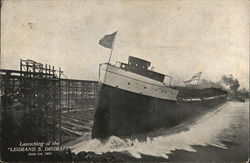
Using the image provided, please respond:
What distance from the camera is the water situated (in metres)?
2.45

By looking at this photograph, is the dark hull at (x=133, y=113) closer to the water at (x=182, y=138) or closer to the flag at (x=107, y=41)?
the water at (x=182, y=138)

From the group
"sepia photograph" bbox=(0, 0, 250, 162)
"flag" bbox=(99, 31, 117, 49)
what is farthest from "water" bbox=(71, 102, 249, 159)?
"flag" bbox=(99, 31, 117, 49)

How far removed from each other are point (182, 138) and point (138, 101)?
0.63 m

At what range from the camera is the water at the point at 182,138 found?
96.3 inches

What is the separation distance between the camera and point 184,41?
258 cm

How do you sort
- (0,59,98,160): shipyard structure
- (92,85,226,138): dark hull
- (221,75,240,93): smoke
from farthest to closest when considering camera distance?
(221,75,240,93): smoke
(92,85,226,138): dark hull
(0,59,98,160): shipyard structure

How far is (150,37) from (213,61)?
2.54ft

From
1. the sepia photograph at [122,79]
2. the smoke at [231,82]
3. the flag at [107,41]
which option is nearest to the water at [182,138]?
the sepia photograph at [122,79]

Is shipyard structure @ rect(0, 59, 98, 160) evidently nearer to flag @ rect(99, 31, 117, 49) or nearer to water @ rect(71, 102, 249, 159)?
water @ rect(71, 102, 249, 159)

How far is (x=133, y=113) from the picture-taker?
8.36 feet

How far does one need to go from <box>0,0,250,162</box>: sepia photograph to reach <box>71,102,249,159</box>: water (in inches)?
0.4

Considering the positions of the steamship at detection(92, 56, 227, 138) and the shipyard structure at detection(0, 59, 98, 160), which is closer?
the shipyard structure at detection(0, 59, 98, 160)

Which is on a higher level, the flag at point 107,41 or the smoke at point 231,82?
the flag at point 107,41

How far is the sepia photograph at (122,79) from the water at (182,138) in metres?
0.01
